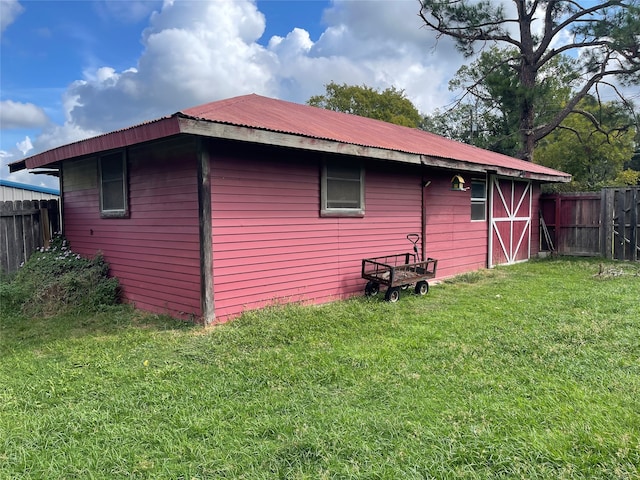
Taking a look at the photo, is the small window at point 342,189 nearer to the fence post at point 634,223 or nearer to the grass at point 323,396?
the grass at point 323,396

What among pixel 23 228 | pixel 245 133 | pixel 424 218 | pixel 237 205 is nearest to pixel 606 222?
pixel 424 218

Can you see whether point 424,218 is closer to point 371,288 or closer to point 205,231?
point 371,288

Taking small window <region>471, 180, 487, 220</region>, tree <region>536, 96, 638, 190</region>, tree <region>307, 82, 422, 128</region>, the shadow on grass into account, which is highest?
tree <region>307, 82, 422, 128</region>

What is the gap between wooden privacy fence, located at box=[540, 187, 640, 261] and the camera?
11133 millimetres

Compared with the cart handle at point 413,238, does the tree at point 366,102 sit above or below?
above

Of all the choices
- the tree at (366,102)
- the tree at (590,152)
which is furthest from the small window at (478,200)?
the tree at (366,102)

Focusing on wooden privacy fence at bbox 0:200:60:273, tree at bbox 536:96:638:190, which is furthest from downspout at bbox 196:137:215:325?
tree at bbox 536:96:638:190

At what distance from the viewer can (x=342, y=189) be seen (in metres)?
6.65

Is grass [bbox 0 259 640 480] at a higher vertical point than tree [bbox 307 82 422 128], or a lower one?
lower

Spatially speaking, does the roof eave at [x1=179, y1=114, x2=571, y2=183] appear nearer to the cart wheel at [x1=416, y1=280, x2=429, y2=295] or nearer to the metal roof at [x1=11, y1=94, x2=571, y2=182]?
the metal roof at [x1=11, y1=94, x2=571, y2=182]

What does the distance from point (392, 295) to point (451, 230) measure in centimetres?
329

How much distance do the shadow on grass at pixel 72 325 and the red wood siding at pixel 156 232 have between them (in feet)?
0.83

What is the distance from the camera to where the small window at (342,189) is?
6.41 metres

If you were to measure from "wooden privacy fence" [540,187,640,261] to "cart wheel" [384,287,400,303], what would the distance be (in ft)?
27.3
